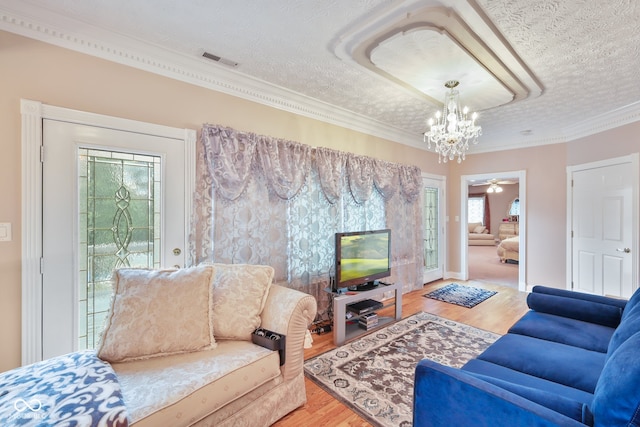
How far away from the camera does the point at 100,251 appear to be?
2.06 m

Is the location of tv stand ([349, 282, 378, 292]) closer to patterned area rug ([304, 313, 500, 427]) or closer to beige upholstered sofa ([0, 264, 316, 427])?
patterned area rug ([304, 313, 500, 427])

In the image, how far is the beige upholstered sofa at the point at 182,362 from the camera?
1180 mm

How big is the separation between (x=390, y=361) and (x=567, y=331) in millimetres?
1306

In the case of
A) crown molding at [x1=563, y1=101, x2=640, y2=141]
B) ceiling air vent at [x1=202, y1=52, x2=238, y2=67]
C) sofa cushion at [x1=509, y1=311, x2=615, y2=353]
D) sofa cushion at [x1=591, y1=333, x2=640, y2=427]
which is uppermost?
ceiling air vent at [x1=202, y1=52, x2=238, y2=67]

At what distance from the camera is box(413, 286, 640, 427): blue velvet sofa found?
35.7 inches

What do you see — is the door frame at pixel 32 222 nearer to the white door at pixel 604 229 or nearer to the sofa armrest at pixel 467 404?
the sofa armrest at pixel 467 404

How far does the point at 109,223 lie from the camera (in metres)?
2.09

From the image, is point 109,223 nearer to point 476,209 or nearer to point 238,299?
point 238,299

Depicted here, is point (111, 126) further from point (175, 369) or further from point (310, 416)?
point (310, 416)

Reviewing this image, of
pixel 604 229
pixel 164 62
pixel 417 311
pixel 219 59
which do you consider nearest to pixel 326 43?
pixel 219 59

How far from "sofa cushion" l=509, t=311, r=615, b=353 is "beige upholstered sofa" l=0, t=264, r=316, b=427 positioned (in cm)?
159

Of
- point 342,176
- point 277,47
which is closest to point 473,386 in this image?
point 277,47

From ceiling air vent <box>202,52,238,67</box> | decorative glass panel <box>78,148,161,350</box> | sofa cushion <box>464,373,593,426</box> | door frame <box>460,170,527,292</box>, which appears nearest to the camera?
sofa cushion <box>464,373,593,426</box>

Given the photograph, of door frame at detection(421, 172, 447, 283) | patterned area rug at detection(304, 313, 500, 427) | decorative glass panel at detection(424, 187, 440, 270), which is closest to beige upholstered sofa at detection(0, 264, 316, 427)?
patterned area rug at detection(304, 313, 500, 427)
